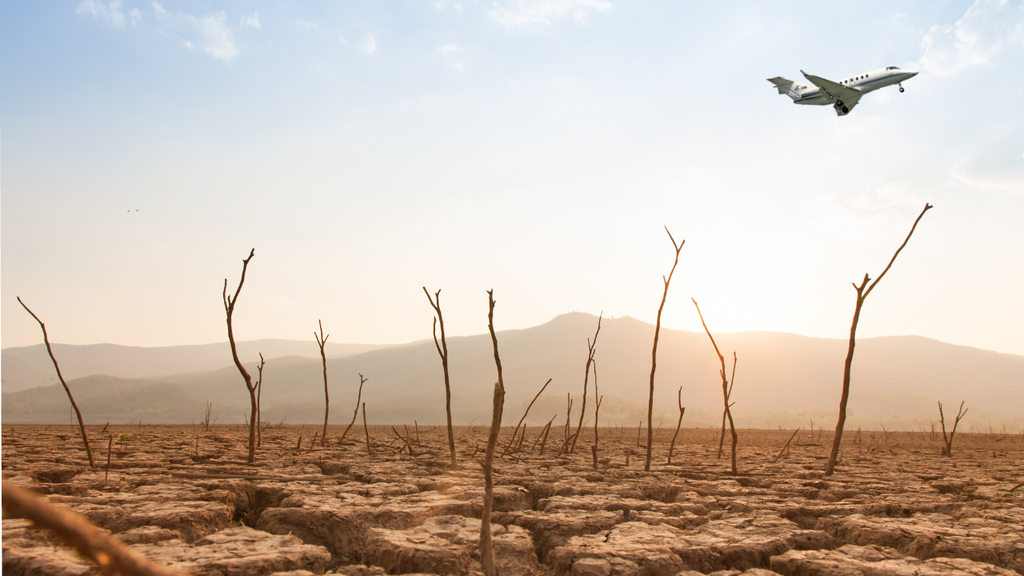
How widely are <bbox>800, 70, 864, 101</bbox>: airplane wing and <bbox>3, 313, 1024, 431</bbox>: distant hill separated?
3440 cm

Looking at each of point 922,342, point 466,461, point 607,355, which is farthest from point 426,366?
point 922,342

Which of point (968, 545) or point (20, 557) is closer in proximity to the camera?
point (20, 557)

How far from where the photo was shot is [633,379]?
77062mm

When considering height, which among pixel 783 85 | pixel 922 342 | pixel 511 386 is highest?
pixel 783 85

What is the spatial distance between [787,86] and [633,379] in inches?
2391

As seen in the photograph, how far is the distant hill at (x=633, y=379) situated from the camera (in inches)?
2318

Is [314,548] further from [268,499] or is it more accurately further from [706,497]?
[706,497]

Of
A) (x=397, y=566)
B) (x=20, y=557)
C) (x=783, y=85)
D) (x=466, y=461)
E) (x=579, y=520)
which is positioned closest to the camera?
(x=20, y=557)

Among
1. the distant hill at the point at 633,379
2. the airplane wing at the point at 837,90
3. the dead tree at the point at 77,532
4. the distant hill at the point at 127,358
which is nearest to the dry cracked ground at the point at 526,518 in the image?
the dead tree at the point at 77,532

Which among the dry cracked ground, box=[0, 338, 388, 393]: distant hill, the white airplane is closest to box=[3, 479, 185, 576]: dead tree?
the dry cracked ground

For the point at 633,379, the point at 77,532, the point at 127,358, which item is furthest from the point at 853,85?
the point at 127,358

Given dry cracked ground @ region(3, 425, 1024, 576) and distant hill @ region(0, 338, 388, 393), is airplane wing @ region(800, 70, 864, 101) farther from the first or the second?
distant hill @ region(0, 338, 388, 393)

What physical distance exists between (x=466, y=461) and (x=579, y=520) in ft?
11.9

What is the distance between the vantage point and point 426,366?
91.5 meters
